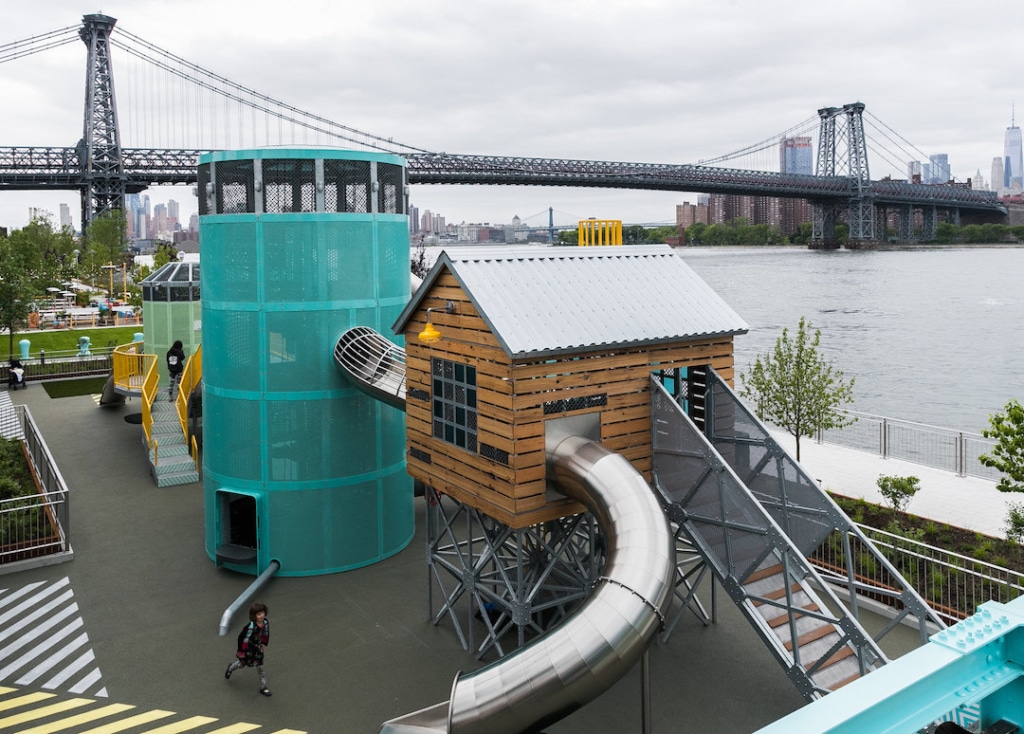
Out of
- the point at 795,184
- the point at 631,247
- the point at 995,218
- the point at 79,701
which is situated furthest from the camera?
the point at 995,218

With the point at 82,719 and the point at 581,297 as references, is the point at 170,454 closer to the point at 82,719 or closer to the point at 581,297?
the point at 82,719

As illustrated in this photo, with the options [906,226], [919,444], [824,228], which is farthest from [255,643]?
[906,226]

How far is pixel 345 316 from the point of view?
A: 1767 cm

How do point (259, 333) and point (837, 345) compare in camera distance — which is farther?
point (837, 345)

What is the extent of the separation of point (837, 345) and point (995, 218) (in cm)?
6550

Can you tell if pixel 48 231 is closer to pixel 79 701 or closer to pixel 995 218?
pixel 79 701

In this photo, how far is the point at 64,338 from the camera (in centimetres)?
5712

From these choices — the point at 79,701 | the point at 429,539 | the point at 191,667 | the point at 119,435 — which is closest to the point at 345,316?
the point at 429,539

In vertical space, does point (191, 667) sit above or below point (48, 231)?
below

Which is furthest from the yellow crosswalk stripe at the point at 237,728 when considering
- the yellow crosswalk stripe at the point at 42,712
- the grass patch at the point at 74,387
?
the grass patch at the point at 74,387

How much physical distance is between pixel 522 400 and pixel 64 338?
177 ft

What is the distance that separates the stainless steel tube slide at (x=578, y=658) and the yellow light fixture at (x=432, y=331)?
14.2 ft

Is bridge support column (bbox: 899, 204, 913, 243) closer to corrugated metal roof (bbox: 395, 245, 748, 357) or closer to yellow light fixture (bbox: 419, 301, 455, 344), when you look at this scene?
corrugated metal roof (bbox: 395, 245, 748, 357)

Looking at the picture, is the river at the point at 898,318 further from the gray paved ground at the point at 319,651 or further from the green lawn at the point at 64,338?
the green lawn at the point at 64,338
